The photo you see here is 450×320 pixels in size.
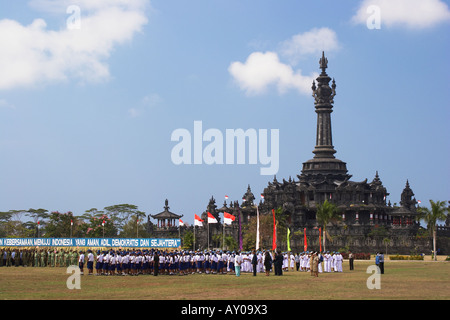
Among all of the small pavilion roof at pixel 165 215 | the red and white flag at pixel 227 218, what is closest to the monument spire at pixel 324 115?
the small pavilion roof at pixel 165 215

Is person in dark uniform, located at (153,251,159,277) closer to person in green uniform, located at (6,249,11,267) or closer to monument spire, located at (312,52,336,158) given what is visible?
person in green uniform, located at (6,249,11,267)

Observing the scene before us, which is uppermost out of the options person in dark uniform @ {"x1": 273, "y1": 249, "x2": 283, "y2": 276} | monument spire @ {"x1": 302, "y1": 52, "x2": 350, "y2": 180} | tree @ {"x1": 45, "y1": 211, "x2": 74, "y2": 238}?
monument spire @ {"x1": 302, "y1": 52, "x2": 350, "y2": 180}

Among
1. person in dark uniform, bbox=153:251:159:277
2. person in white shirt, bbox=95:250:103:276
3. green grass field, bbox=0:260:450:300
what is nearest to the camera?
green grass field, bbox=0:260:450:300

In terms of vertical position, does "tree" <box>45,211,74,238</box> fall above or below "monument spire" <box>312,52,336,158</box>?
below

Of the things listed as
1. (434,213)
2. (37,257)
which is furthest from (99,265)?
(434,213)

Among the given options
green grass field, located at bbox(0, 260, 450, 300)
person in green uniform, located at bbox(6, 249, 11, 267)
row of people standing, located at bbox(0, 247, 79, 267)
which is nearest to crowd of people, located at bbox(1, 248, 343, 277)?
green grass field, located at bbox(0, 260, 450, 300)

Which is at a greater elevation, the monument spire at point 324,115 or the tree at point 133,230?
the monument spire at point 324,115

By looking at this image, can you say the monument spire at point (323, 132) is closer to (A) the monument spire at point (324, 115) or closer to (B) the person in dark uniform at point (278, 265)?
(A) the monument spire at point (324, 115)

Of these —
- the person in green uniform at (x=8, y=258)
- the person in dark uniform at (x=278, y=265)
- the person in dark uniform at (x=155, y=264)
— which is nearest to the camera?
the person in dark uniform at (x=155, y=264)

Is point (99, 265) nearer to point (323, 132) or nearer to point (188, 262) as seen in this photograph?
point (188, 262)

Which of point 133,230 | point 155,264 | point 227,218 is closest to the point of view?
point 155,264

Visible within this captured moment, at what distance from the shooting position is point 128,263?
4625 cm

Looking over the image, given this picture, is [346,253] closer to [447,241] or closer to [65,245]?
[447,241]

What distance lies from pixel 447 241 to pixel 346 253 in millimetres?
21232
